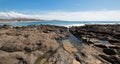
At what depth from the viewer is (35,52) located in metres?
17.9

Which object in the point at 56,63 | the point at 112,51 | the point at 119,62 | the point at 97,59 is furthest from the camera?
the point at 112,51

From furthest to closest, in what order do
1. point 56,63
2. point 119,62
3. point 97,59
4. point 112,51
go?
point 112,51 < point 97,59 < point 119,62 < point 56,63

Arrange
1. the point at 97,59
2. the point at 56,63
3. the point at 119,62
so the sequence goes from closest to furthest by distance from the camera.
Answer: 1. the point at 56,63
2. the point at 119,62
3. the point at 97,59

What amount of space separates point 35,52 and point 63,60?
3.30 metres

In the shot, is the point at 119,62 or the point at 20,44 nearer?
the point at 119,62

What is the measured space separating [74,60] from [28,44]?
633 centimetres

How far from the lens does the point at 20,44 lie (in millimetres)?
19969

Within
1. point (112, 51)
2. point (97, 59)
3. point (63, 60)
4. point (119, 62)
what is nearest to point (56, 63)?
point (63, 60)

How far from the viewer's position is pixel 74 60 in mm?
16656

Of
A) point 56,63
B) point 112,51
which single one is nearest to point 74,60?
point 56,63

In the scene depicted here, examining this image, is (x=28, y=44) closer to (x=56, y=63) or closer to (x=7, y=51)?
(x=7, y=51)

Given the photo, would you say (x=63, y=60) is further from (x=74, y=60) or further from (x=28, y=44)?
(x=28, y=44)

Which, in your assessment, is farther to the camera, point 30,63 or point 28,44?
point 28,44

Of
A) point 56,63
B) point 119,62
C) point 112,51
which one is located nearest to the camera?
point 56,63
